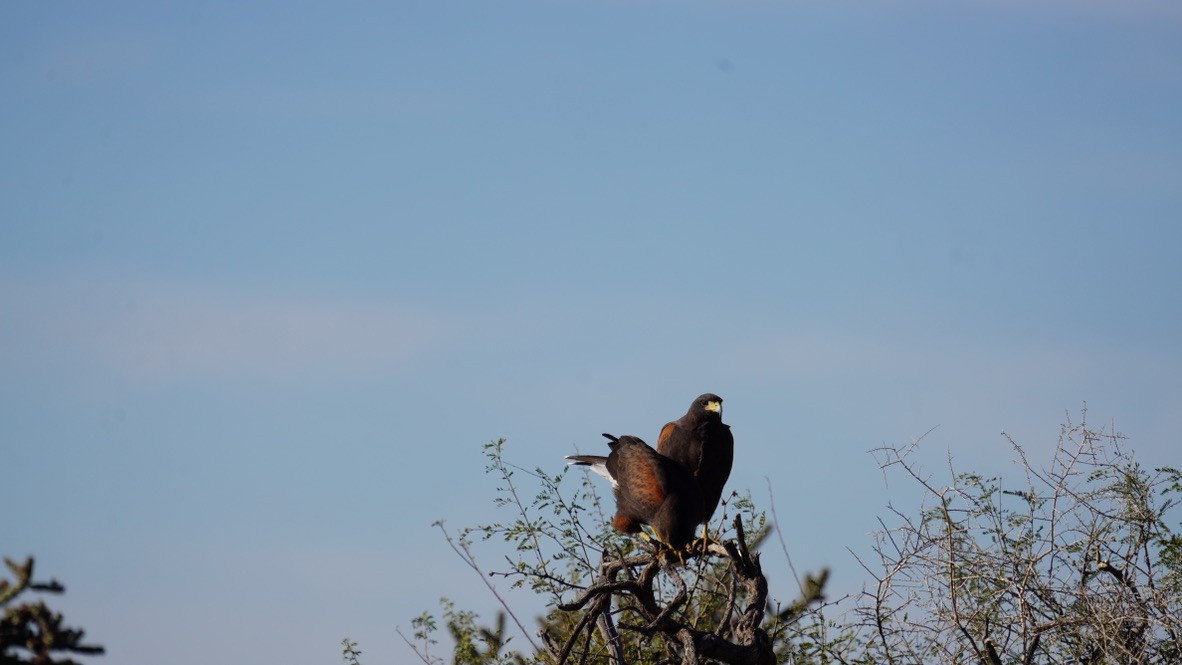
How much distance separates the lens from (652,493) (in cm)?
888

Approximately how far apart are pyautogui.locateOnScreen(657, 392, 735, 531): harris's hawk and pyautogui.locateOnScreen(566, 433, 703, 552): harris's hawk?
0.29 metres

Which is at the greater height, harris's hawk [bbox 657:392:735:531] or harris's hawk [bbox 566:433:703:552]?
harris's hawk [bbox 657:392:735:531]

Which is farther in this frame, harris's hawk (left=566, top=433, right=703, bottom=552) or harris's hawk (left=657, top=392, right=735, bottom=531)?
harris's hawk (left=657, top=392, right=735, bottom=531)

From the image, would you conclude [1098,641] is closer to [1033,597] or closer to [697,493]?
[1033,597]

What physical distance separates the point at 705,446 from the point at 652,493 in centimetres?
86

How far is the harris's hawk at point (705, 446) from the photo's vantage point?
31.2 ft

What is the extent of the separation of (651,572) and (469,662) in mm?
2987

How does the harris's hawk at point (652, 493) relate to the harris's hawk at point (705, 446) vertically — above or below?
below

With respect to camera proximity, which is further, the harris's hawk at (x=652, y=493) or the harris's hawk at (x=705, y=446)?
the harris's hawk at (x=705, y=446)

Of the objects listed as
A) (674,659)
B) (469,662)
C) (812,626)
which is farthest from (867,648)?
(469,662)

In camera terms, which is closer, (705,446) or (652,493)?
(652,493)

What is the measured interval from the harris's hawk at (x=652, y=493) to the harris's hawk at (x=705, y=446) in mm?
291

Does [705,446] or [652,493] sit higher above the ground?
[705,446]

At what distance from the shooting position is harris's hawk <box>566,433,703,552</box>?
862 cm
